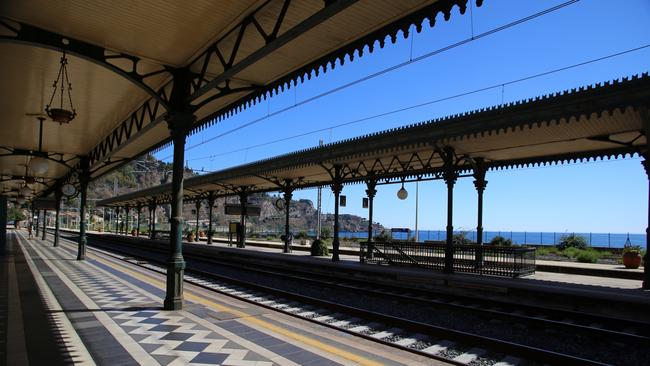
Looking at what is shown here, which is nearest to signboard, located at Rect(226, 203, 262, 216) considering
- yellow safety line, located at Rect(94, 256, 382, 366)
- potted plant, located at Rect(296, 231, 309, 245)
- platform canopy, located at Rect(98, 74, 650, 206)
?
potted plant, located at Rect(296, 231, 309, 245)

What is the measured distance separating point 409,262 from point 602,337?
884cm

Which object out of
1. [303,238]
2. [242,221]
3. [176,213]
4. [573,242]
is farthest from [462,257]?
[303,238]

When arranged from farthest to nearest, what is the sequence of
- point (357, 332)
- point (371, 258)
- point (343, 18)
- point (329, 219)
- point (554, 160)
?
1. point (329, 219)
2. point (371, 258)
3. point (554, 160)
4. point (357, 332)
5. point (343, 18)

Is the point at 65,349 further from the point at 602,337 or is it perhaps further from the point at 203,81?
the point at 602,337

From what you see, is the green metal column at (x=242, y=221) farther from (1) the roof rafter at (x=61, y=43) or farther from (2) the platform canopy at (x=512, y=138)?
(1) the roof rafter at (x=61, y=43)

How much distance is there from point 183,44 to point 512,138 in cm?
919

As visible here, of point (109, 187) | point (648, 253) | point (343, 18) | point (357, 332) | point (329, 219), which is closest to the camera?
point (343, 18)

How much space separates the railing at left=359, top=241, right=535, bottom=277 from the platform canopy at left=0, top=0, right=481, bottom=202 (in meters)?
9.39

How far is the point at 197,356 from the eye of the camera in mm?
5367

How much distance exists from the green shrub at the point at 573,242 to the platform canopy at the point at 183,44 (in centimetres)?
2496

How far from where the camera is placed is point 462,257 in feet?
49.5

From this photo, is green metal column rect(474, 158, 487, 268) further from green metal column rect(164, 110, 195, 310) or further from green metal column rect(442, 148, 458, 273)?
green metal column rect(164, 110, 195, 310)

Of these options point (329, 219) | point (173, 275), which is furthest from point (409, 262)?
point (329, 219)

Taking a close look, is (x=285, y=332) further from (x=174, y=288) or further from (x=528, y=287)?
(x=528, y=287)
